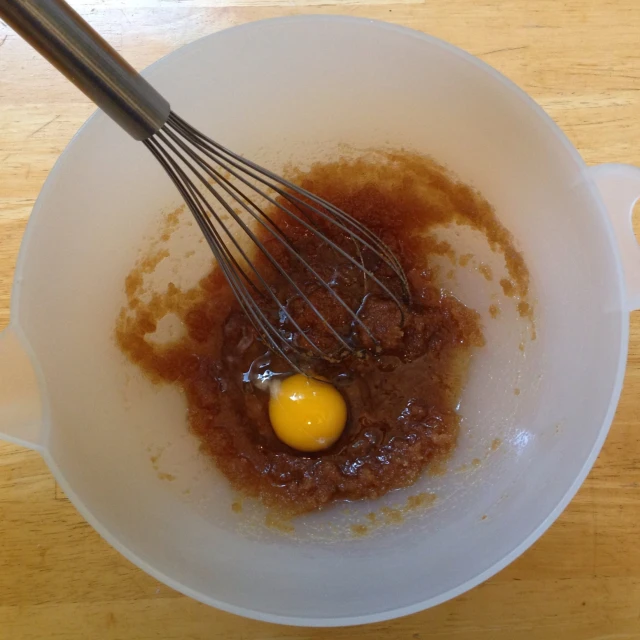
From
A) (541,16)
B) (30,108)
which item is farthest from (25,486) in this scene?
(541,16)

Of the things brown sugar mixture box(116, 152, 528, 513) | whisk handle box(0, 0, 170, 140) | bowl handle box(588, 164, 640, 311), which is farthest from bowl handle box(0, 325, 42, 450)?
bowl handle box(588, 164, 640, 311)

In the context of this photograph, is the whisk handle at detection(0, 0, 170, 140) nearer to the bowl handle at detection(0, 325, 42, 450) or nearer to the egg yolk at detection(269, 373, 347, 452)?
the bowl handle at detection(0, 325, 42, 450)

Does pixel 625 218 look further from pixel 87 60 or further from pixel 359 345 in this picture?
pixel 87 60

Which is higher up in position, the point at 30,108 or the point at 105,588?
the point at 30,108

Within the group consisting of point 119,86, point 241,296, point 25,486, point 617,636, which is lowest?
point 617,636

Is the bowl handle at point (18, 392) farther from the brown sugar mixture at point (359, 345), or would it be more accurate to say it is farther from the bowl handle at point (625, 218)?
the bowl handle at point (625, 218)

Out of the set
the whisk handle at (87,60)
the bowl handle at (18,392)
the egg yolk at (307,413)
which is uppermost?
the whisk handle at (87,60)

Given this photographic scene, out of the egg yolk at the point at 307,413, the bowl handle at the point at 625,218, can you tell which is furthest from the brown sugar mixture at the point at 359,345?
the bowl handle at the point at 625,218

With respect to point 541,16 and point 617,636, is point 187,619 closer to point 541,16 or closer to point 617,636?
point 617,636
